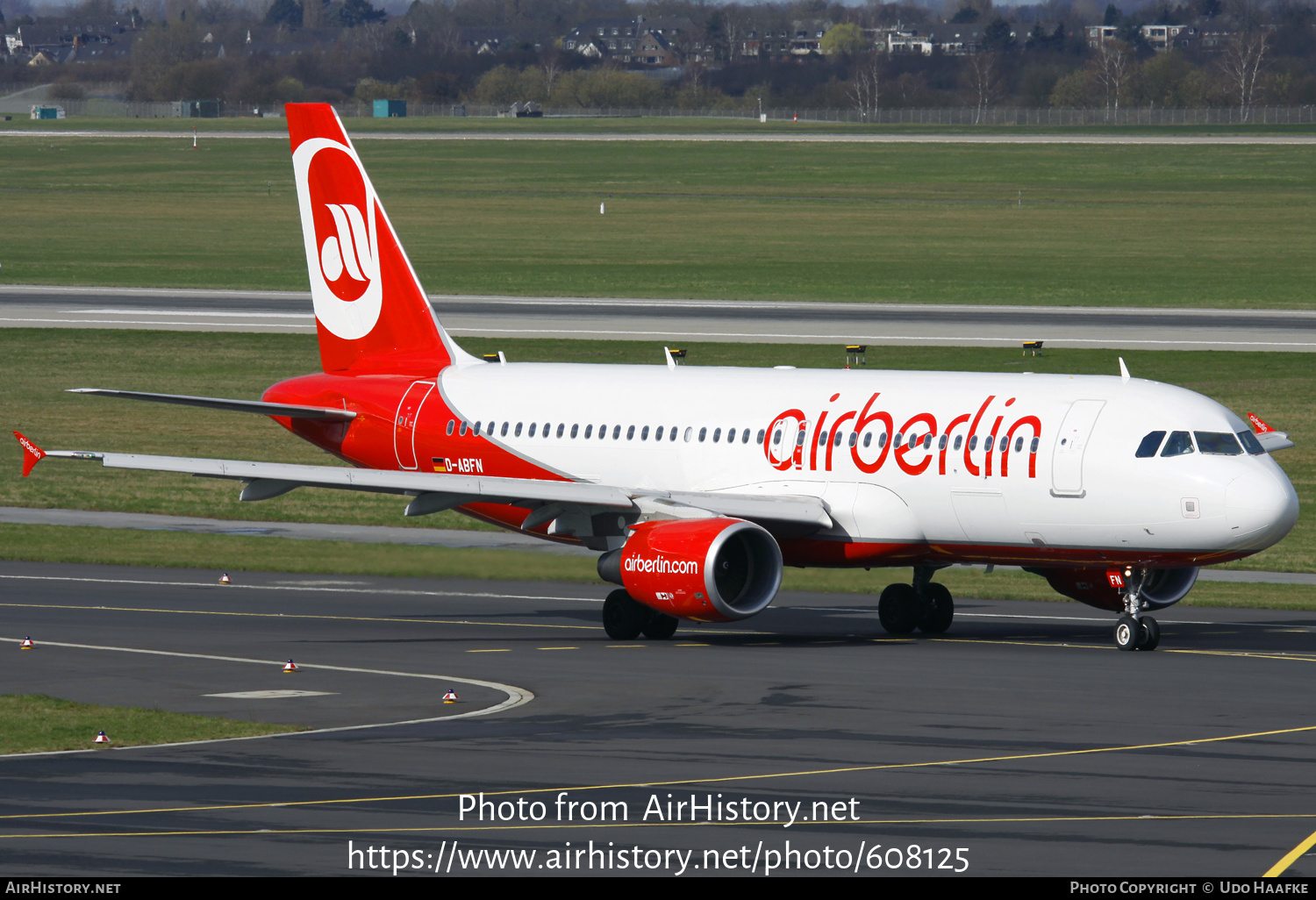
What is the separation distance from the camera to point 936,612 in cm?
3816

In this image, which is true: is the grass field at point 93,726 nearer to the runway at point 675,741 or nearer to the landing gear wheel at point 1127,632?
the runway at point 675,741

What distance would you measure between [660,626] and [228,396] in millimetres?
36926

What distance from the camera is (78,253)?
122m

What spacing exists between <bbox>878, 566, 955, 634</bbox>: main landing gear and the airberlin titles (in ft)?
9.30

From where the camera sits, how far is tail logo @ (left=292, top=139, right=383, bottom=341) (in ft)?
145

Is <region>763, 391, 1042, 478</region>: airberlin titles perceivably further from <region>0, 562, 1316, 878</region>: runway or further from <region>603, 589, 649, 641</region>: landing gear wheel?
<region>603, 589, 649, 641</region>: landing gear wheel

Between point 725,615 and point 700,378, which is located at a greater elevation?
point 700,378

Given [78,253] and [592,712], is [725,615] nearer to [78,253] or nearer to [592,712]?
[592,712]

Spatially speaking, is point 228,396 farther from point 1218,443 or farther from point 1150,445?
point 1218,443

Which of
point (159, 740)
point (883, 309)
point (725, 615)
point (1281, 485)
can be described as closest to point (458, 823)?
point (159, 740)

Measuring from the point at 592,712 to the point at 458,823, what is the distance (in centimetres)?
785

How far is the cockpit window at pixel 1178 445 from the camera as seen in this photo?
113ft

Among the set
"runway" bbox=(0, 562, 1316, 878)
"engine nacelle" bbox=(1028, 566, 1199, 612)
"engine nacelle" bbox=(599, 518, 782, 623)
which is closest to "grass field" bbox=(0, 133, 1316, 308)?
"engine nacelle" bbox=(1028, 566, 1199, 612)

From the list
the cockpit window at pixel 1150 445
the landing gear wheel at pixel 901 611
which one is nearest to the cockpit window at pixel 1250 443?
the cockpit window at pixel 1150 445
